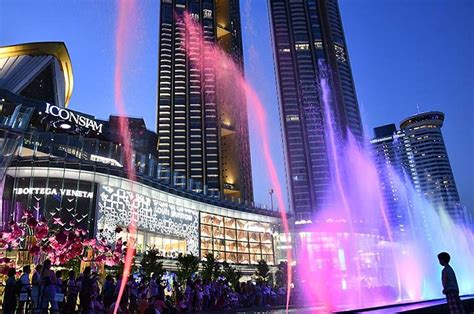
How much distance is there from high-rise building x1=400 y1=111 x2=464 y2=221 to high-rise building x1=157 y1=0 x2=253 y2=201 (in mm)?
53214

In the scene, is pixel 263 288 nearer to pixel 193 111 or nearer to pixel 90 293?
pixel 90 293

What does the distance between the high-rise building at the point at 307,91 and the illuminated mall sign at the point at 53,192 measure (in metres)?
85.9

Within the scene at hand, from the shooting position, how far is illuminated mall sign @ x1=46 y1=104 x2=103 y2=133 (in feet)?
143

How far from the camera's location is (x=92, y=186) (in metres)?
36.0

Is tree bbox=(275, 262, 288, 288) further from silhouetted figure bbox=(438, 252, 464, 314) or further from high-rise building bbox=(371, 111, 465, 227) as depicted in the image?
high-rise building bbox=(371, 111, 465, 227)

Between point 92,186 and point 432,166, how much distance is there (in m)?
106

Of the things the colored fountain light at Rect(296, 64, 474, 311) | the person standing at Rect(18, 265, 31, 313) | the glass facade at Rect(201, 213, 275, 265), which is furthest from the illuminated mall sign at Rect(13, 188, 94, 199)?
the person standing at Rect(18, 265, 31, 313)

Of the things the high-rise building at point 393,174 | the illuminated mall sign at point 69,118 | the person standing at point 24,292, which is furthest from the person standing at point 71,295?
the illuminated mall sign at point 69,118

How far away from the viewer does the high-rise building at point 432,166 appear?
10962 cm

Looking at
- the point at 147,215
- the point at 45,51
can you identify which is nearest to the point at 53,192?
the point at 147,215

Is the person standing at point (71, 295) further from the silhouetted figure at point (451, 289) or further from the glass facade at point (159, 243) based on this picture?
the glass facade at point (159, 243)

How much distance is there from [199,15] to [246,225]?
96.6 metres

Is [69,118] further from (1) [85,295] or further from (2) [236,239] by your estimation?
(1) [85,295]

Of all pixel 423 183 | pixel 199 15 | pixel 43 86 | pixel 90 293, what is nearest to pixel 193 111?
pixel 199 15
